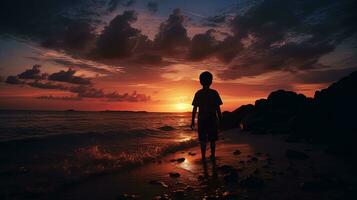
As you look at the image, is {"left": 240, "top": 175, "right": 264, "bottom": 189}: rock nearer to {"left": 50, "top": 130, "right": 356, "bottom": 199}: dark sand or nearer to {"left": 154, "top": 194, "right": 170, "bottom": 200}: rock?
{"left": 50, "top": 130, "right": 356, "bottom": 199}: dark sand

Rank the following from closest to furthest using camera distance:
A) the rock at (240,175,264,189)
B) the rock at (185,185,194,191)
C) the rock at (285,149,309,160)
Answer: the rock at (240,175,264,189) → the rock at (185,185,194,191) → the rock at (285,149,309,160)

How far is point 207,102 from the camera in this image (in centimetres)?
749

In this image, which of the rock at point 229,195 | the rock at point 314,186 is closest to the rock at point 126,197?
the rock at point 229,195

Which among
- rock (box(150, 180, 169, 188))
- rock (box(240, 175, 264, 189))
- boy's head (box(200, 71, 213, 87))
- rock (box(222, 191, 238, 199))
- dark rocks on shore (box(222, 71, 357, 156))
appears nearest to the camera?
rock (box(222, 191, 238, 199))

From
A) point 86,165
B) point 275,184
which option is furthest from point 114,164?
point 275,184

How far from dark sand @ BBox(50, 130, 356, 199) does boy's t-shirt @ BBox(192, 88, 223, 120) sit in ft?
4.94

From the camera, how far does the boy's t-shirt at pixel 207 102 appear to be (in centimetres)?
751

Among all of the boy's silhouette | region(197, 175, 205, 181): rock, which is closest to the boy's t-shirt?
the boy's silhouette

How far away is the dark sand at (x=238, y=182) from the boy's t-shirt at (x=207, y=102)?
1504 millimetres

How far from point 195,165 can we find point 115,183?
8.60 feet

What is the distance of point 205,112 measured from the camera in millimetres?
7531

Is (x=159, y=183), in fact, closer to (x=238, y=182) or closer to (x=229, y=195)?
(x=238, y=182)

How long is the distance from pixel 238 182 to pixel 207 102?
2564mm

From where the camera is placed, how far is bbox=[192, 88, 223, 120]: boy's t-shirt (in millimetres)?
7505
